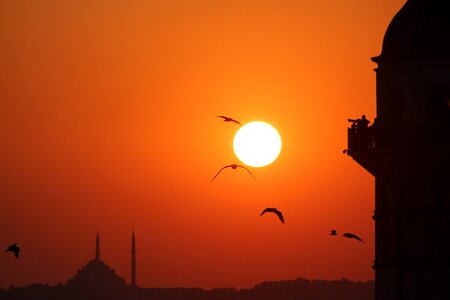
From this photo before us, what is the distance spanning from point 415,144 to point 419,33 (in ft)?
14.0

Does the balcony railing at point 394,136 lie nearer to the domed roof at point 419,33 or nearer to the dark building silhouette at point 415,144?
the dark building silhouette at point 415,144

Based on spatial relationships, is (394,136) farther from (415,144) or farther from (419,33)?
(419,33)

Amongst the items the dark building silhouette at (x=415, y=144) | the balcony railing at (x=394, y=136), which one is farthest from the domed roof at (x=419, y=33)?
the balcony railing at (x=394, y=136)

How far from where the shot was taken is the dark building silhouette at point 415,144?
87.2 meters

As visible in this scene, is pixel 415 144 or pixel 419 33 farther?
pixel 419 33

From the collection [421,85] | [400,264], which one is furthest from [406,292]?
[421,85]

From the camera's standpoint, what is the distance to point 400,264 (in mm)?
87875

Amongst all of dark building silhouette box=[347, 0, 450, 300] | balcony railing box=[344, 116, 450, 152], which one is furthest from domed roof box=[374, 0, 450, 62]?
balcony railing box=[344, 116, 450, 152]

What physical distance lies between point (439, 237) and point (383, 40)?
25.2 feet

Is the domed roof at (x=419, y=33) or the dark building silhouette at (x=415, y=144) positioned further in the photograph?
the domed roof at (x=419, y=33)

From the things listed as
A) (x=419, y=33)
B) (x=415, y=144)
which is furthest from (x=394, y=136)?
(x=419, y=33)

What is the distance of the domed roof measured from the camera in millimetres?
87812

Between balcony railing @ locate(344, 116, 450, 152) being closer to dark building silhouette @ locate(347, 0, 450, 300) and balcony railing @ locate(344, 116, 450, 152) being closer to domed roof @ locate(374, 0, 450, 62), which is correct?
dark building silhouette @ locate(347, 0, 450, 300)

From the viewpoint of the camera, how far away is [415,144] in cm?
8694
